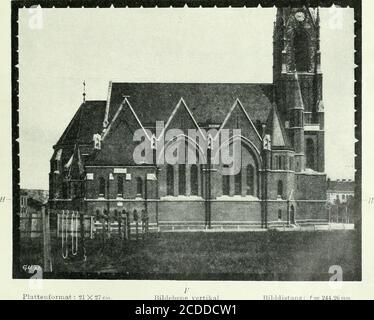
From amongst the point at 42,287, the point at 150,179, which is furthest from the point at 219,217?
the point at 42,287

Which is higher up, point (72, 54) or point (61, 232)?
point (72, 54)

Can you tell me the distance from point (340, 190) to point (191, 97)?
15.2 ft

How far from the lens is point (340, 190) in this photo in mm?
15875

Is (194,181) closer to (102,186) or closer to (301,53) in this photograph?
(102,186)

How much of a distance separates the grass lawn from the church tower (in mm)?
2989

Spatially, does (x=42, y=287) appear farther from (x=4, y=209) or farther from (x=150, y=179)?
(x=150, y=179)

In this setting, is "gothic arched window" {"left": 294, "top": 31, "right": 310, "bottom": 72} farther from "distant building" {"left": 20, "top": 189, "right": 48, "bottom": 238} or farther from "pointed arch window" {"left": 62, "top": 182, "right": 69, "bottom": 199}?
"distant building" {"left": 20, "top": 189, "right": 48, "bottom": 238}

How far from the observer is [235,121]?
1862 centimetres

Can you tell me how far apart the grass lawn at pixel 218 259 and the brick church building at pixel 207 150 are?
670 mm

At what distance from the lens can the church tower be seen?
59.5 ft

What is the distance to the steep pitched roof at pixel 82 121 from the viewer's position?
16016 millimetres

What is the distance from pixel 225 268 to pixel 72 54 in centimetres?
524

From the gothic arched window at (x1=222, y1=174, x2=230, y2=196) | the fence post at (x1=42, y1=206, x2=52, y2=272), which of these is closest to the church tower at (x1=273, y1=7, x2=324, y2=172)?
the gothic arched window at (x1=222, y1=174, x2=230, y2=196)

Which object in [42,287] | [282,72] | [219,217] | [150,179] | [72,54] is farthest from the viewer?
[282,72]
